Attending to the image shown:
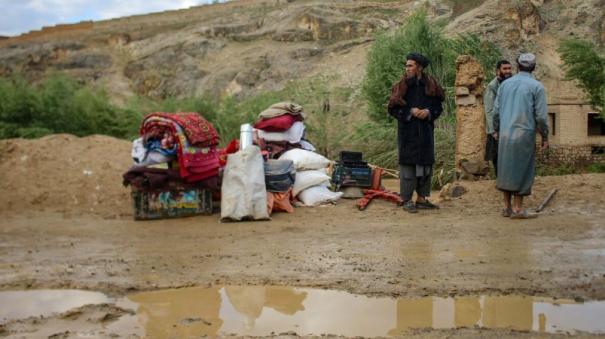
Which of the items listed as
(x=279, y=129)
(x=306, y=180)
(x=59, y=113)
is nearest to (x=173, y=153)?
(x=279, y=129)

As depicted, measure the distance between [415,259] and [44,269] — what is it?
297 cm

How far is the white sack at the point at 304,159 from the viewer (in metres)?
9.05

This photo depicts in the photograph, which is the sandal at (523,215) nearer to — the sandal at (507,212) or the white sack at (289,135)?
the sandal at (507,212)

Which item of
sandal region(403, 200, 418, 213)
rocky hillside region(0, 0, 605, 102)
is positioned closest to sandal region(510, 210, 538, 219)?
sandal region(403, 200, 418, 213)

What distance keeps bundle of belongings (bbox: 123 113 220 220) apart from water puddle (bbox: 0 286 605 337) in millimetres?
3499

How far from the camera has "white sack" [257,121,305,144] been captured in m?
9.45

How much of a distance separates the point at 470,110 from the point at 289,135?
2.44 m

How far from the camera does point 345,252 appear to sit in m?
6.11

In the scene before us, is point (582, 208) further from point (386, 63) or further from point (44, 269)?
point (386, 63)

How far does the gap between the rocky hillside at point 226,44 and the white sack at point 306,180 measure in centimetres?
1620

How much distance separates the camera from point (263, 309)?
4.62m

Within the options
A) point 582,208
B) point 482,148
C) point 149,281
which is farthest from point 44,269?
point 482,148

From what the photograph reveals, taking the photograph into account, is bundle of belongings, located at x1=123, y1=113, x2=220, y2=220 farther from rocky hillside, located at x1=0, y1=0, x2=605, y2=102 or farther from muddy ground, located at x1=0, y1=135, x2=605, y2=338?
rocky hillside, located at x1=0, y1=0, x2=605, y2=102

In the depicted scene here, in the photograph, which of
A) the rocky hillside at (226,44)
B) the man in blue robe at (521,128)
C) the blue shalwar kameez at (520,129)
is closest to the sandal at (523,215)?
the man in blue robe at (521,128)
